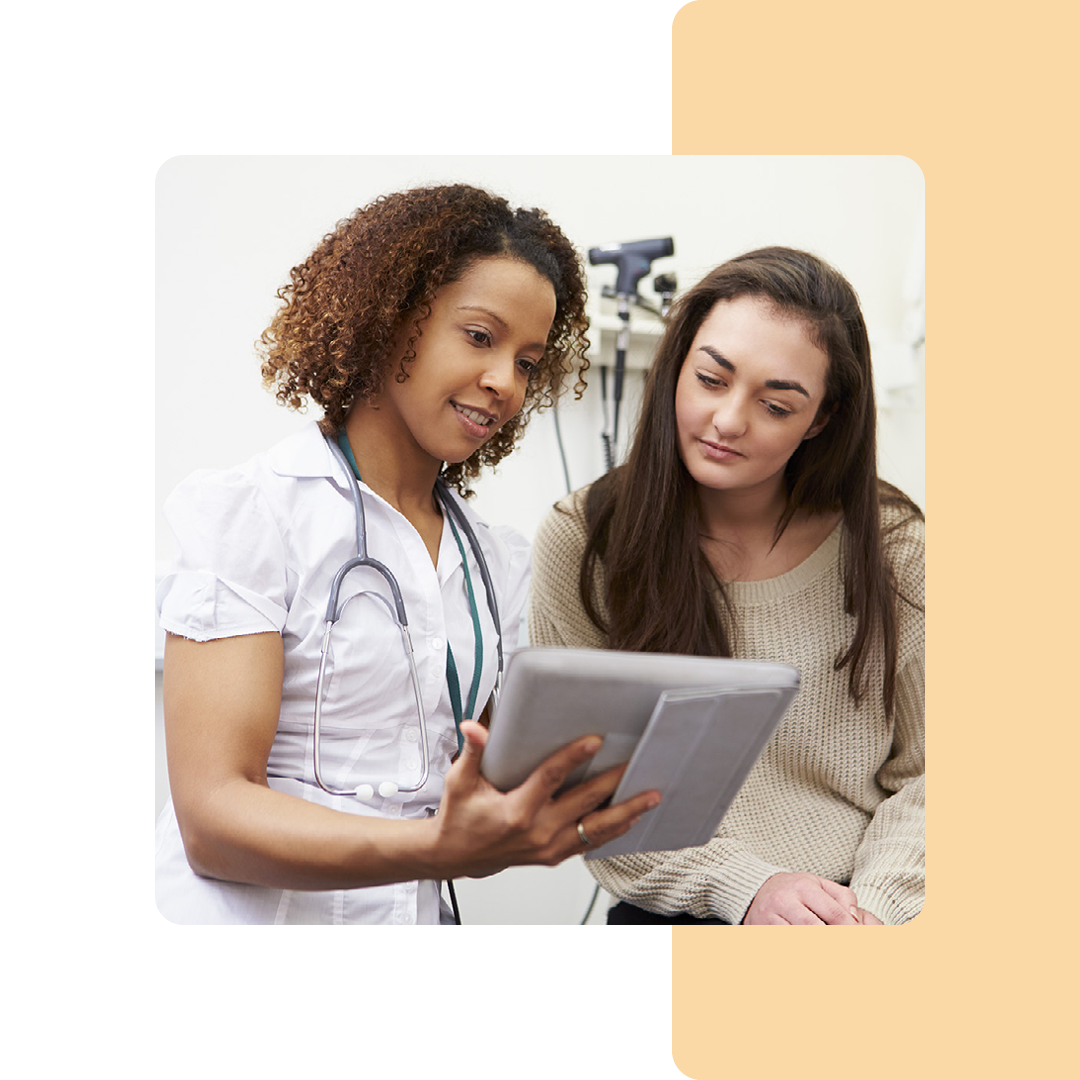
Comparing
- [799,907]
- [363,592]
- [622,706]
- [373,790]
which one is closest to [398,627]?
[363,592]

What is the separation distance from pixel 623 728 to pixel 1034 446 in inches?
22.0

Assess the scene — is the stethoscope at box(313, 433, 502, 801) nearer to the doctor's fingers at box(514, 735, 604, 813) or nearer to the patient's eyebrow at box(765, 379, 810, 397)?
the doctor's fingers at box(514, 735, 604, 813)

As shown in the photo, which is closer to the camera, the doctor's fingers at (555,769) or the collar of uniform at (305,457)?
the doctor's fingers at (555,769)

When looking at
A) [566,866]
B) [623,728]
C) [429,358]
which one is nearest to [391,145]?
[429,358]

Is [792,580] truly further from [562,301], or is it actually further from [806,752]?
[562,301]

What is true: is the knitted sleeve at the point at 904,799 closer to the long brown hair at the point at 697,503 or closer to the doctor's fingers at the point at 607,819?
the long brown hair at the point at 697,503

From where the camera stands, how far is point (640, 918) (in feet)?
3.93

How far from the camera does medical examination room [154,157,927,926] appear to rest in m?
1.12

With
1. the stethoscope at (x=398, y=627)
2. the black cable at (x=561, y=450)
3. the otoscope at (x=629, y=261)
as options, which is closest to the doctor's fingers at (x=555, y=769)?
the stethoscope at (x=398, y=627)

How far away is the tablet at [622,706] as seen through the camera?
2.78 feet

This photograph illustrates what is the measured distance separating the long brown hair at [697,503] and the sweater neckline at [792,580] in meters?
0.01

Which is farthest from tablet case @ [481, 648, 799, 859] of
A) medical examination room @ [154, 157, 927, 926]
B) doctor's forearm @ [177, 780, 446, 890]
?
medical examination room @ [154, 157, 927, 926]

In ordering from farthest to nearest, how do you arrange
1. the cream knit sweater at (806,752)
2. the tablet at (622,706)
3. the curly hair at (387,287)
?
the cream knit sweater at (806,752) < the curly hair at (387,287) < the tablet at (622,706)

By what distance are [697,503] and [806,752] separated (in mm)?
292
